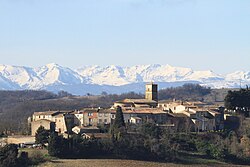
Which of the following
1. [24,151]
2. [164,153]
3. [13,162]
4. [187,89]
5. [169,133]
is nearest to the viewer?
[13,162]

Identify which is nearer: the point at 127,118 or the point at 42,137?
the point at 42,137

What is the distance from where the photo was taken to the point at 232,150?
52062 mm

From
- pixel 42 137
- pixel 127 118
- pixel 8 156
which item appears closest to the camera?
pixel 8 156

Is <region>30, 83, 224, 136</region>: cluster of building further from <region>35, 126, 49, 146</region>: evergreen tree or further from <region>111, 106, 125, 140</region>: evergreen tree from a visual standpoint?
<region>35, 126, 49, 146</region>: evergreen tree

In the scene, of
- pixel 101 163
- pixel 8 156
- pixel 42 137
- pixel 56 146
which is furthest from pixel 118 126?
pixel 8 156

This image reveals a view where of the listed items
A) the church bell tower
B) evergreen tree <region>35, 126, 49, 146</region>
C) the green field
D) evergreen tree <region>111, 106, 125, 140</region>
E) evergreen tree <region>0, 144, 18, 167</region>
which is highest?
the church bell tower

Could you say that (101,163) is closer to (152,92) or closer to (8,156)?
(8,156)

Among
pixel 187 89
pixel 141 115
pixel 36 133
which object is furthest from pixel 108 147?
pixel 187 89

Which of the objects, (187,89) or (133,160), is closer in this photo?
(133,160)

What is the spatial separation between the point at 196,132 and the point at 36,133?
1453 cm

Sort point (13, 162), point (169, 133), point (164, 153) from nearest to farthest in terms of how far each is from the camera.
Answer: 1. point (13, 162)
2. point (164, 153)
3. point (169, 133)

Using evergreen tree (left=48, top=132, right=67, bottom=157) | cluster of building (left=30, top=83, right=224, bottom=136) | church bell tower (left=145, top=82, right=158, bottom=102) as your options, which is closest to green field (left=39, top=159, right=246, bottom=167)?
evergreen tree (left=48, top=132, right=67, bottom=157)

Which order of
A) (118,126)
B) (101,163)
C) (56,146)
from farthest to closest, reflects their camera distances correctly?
(118,126), (56,146), (101,163)

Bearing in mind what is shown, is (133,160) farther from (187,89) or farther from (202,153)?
(187,89)
